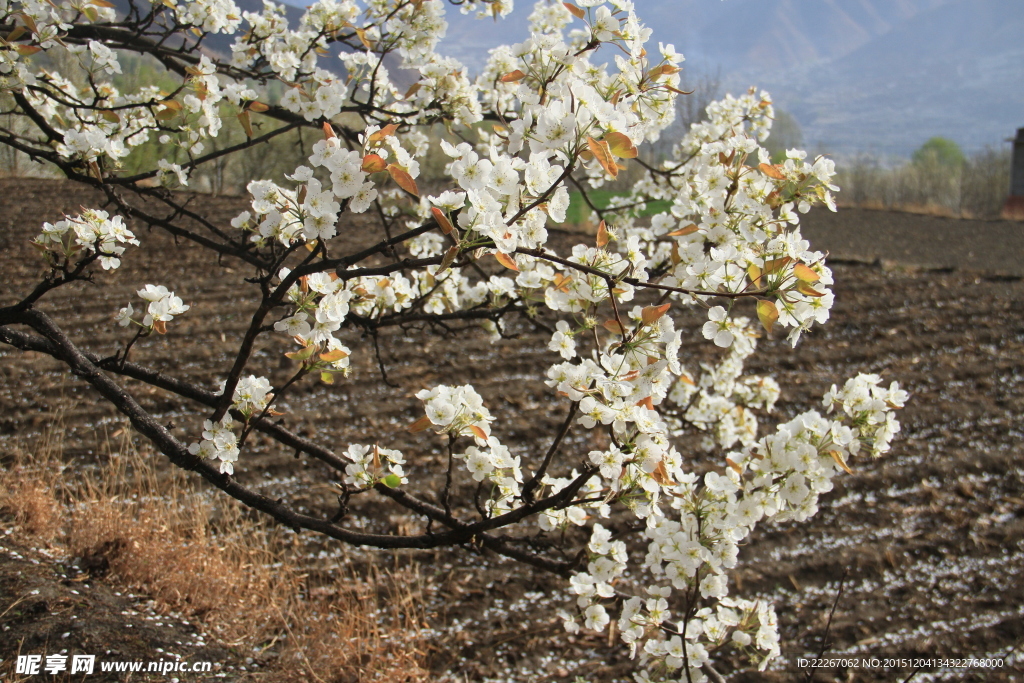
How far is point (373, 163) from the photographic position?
3.12ft

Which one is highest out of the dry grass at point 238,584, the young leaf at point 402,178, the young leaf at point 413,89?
the young leaf at point 413,89

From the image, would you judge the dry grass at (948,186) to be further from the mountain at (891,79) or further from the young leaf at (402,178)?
the mountain at (891,79)

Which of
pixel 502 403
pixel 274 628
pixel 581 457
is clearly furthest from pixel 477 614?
pixel 502 403

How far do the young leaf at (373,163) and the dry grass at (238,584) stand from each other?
1.54m

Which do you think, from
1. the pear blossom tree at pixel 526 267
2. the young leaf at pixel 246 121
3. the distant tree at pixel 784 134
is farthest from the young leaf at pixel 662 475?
the distant tree at pixel 784 134

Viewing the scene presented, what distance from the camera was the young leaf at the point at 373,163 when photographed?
3.11 feet

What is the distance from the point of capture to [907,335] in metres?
5.48

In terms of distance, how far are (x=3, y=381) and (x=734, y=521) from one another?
415cm

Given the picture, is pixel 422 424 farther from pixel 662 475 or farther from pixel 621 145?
pixel 621 145

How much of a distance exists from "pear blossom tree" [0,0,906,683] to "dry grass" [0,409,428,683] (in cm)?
68

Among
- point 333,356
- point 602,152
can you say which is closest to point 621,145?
point 602,152

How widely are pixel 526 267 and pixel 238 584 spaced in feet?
5.50

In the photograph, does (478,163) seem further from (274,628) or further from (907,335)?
(907,335)

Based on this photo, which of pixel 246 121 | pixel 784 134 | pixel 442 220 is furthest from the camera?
pixel 784 134
